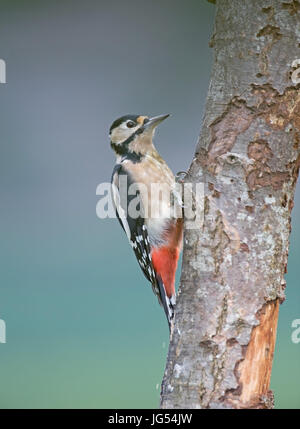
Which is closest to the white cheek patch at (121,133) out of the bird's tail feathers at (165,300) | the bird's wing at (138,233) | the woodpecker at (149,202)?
the woodpecker at (149,202)

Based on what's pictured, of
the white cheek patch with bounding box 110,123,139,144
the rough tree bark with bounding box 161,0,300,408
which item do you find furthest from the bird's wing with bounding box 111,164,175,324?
the rough tree bark with bounding box 161,0,300,408

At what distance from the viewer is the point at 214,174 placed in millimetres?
1358

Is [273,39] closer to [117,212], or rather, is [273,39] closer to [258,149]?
[258,149]

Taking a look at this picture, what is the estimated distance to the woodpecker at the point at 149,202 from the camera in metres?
1.84

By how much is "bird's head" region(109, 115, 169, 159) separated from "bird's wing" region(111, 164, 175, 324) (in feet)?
0.28

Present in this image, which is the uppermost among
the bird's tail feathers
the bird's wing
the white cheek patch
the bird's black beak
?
the bird's black beak

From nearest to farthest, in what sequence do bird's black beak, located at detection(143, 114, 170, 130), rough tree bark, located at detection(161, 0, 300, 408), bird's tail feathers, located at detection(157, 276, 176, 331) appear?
rough tree bark, located at detection(161, 0, 300, 408), bird's tail feathers, located at detection(157, 276, 176, 331), bird's black beak, located at detection(143, 114, 170, 130)

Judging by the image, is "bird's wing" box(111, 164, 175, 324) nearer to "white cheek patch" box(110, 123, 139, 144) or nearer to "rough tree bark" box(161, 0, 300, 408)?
"white cheek patch" box(110, 123, 139, 144)

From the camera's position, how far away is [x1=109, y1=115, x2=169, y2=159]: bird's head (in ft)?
6.27

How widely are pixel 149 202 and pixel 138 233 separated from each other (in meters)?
0.13

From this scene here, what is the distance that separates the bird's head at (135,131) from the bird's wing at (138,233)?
86 millimetres

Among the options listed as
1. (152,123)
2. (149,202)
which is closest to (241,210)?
(149,202)

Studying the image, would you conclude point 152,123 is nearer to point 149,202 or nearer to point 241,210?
point 149,202
